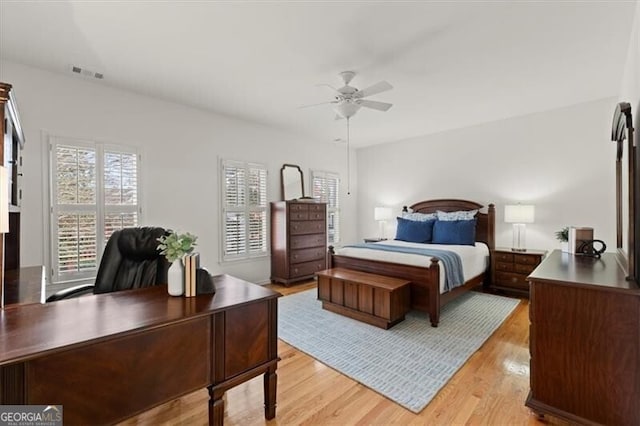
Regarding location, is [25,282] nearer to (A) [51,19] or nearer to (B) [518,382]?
(A) [51,19]

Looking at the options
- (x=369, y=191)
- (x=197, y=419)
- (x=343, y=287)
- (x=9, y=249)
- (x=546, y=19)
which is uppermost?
(x=546, y=19)

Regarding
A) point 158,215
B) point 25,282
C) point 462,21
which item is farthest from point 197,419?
point 462,21

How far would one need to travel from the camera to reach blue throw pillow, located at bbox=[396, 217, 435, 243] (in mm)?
4941

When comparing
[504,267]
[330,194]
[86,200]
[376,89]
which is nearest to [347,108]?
[376,89]

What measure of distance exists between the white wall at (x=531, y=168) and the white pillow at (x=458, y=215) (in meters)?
0.32

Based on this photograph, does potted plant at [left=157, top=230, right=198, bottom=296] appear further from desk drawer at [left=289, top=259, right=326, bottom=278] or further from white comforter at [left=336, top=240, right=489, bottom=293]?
desk drawer at [left=289, top=259, right=326, bottom=278]

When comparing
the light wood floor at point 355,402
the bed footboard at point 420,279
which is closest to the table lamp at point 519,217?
the bed footboard at point 420,279

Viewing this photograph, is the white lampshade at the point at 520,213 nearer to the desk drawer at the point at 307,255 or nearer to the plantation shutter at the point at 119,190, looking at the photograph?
the desk drawer at the point at 307,255

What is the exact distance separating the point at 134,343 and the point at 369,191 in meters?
5.91

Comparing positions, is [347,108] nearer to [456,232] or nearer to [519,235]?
[456,232]

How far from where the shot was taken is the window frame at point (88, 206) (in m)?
3.20

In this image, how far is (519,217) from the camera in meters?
4.33

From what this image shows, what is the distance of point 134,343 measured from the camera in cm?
131

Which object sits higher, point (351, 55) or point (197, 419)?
point (351, 55)
